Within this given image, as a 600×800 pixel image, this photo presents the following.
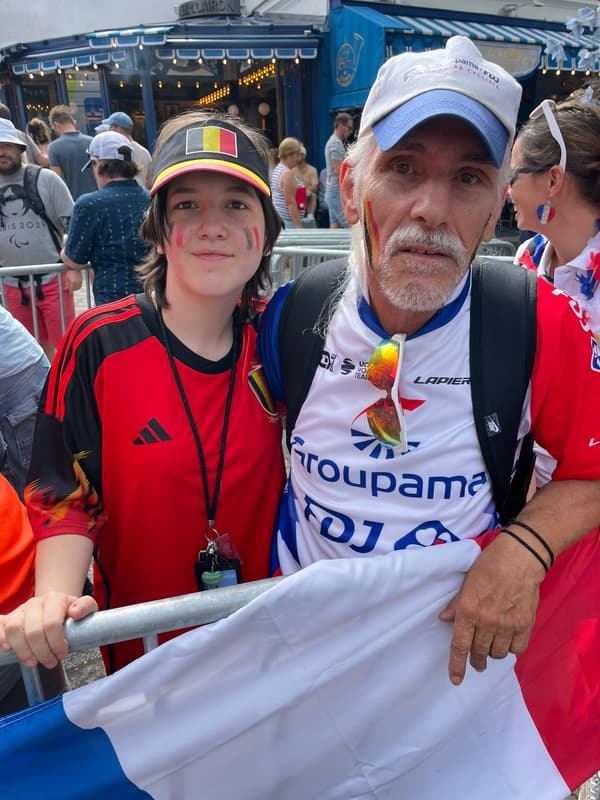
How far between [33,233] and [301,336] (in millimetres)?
4039

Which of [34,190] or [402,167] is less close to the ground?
[402,167]

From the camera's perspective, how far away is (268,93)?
49.0 feet

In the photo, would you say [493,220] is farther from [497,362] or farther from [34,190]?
[34,190]

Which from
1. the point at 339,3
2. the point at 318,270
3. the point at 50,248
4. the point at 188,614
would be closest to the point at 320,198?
the point at 339,3

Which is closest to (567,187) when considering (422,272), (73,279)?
(422,272)

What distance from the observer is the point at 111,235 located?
4246 mm

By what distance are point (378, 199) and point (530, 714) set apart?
4.05 ft

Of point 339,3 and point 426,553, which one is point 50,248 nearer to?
point 426,553

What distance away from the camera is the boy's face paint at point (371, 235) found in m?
1.43

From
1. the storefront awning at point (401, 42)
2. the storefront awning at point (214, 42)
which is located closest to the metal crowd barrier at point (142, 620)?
the storefront awning at point (401, 42)

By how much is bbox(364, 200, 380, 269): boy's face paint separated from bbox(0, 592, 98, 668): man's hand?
988mm

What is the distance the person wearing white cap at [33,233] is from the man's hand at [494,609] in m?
4.19

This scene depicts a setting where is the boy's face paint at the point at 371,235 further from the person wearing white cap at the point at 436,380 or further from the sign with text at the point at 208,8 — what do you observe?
the sign with text at the point at 208,8

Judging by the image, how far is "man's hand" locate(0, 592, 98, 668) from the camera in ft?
3.77
